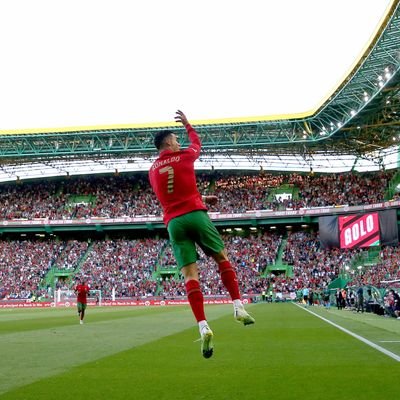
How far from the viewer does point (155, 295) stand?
5069 centimetres

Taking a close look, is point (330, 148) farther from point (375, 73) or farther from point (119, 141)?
point (119, 141)

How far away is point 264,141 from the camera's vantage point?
52312 millimetres

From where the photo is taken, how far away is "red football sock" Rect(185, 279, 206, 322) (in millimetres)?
5973

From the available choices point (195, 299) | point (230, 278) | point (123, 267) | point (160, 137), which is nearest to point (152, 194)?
point (123, 267)

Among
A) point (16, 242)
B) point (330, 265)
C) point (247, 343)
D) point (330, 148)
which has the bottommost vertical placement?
point (247, 343)

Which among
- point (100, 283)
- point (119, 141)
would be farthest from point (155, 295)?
point (119, 141)

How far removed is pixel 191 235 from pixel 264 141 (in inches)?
1849

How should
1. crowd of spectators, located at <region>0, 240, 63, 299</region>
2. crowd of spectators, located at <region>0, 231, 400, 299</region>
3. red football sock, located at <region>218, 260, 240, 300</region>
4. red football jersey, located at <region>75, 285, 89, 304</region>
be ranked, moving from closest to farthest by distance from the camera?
1. red football sock, located at <region>218, 260, 240, 300</region>
2. red football jersey, located at <region>75, 285, 89, 304</region>
3. crowd of spectators, located at <region>0, 231, 400, 299</region>
4. crowd of spectators, located at <region>0, 240, 63, 299</region>

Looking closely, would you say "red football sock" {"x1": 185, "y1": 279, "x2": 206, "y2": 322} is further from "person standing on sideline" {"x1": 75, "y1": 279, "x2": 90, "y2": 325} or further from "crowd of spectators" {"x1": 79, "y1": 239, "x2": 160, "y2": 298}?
"crowd of spectators" {"x1": 79, "y1": 239, "x2": 160, "y2": 298}

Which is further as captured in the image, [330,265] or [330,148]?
[330,148]

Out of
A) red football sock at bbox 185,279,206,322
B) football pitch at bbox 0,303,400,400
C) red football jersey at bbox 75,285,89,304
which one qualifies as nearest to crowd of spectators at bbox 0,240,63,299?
red football jersey at bbox 75,285,89,304

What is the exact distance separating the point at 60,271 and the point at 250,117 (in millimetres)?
24018

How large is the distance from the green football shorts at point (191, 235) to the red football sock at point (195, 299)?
23cm

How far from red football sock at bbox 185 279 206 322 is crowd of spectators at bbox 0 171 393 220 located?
159 feet
